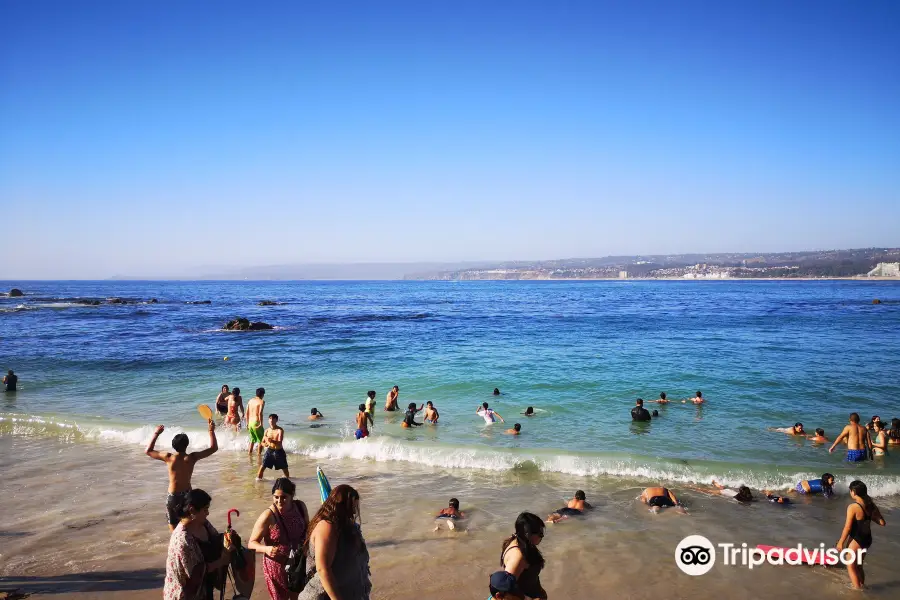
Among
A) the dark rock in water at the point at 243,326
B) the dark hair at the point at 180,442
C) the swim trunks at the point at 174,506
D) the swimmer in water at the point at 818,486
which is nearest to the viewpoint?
the dark hair at the point at 180,442

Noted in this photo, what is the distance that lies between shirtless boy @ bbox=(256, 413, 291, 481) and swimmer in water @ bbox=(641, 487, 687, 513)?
22.6ft

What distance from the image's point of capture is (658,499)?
999 centimetres

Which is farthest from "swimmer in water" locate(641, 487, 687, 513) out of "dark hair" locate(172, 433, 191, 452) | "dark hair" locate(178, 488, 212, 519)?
"dark hair" locate(178, 488, 212, 519)

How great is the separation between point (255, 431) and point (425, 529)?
589 centimetres

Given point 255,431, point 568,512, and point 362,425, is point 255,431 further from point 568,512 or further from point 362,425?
point 568,512

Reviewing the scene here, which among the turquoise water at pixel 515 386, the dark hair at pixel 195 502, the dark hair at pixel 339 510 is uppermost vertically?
the dark hair at pixel 339 510

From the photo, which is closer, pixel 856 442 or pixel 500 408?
pixel 856 442

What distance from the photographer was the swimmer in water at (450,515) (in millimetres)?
8986

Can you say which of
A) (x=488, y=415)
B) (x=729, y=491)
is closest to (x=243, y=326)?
(x=488, y=415)

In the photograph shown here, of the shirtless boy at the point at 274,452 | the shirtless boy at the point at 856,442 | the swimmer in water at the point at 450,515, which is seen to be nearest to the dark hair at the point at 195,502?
the swimmer in water at the point at 450,515

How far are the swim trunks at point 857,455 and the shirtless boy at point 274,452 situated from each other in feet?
40.7

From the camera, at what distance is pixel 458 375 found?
24562mm

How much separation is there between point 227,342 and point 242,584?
3303 cm

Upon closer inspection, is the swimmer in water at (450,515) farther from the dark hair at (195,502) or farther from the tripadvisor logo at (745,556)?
the dark hair at (195,502)
